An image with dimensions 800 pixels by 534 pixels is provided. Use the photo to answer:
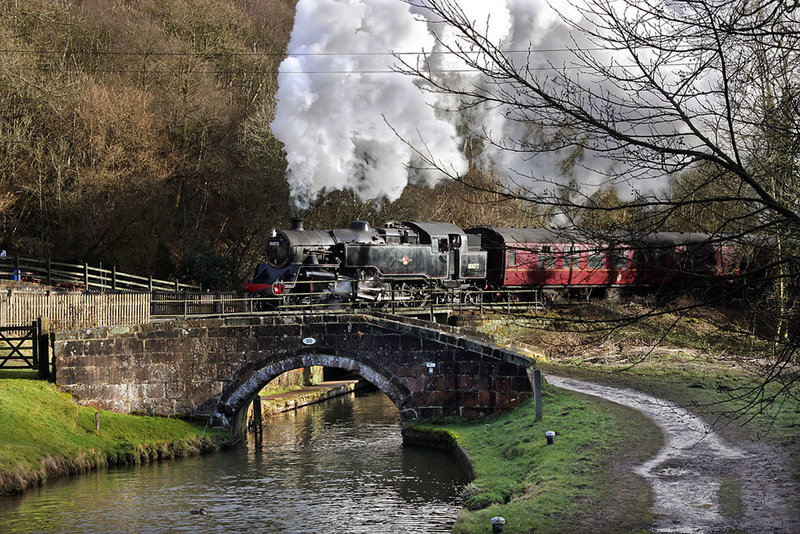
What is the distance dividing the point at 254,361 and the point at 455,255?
33.8ft

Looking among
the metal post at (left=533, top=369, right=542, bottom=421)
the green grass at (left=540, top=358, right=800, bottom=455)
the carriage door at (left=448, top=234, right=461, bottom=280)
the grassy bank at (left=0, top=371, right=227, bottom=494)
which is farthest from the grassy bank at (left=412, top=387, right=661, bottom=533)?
the carriage door at (left=448, top=234, right=461, bottom=280)

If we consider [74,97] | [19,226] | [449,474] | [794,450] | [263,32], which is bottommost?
[449,474]

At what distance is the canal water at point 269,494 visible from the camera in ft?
47.5

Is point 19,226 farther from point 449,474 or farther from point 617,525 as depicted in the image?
point 617,525

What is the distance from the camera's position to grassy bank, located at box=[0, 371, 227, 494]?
56.2 feet

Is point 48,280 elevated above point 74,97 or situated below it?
below

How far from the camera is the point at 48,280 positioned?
102ft

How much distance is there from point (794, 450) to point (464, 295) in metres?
17.8

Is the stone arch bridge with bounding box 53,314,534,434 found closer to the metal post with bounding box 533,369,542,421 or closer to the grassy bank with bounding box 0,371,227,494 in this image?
the grassy bank with bounding box 0,371,227,494

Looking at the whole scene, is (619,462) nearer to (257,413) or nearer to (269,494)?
(269,494)

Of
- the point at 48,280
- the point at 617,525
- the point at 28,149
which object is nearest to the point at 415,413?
the point at 617,525

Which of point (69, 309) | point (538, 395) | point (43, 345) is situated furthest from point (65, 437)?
point (538, 395)

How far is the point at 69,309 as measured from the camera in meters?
22.4

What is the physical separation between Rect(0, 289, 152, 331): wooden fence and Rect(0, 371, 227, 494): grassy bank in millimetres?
1763
